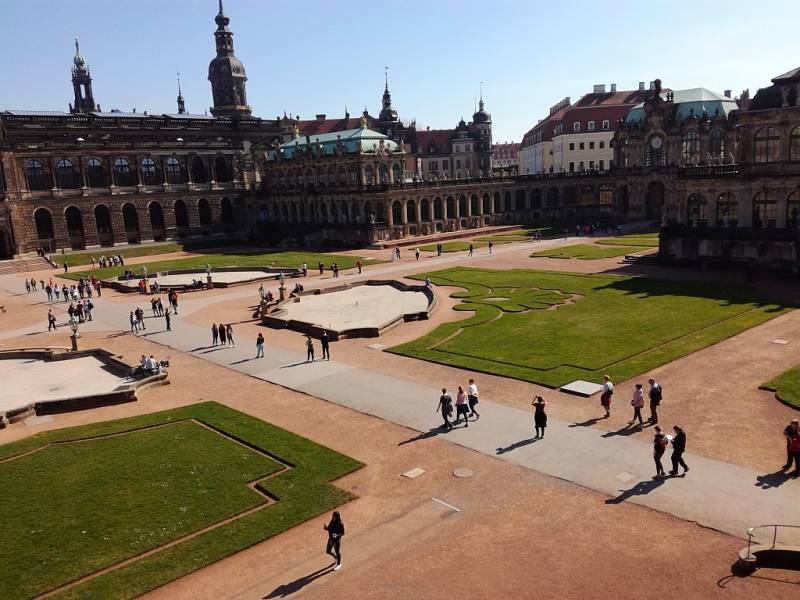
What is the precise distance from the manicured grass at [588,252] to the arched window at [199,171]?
222 ft

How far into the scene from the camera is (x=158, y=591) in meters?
16.7

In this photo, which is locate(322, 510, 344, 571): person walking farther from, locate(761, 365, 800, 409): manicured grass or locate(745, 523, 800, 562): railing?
locate(761, 365, 800, 409): manicured grass

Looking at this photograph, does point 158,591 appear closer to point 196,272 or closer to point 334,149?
point 196,272

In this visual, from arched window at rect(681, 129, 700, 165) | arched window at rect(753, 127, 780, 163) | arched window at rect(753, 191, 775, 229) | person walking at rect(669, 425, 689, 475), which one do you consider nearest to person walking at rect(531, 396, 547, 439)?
person walking at rect(669, 425, 689, 475)

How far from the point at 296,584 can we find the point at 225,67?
424 ft

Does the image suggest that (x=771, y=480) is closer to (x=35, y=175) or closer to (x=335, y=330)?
(x=335, y=330)

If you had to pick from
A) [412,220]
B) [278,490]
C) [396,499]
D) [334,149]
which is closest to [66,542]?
[278,490]

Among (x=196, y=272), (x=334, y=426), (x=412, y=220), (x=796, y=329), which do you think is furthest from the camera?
(x=412, y=220)

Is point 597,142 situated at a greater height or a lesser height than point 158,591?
greater

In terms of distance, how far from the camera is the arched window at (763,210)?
59531 mm

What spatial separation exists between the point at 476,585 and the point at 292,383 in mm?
19502

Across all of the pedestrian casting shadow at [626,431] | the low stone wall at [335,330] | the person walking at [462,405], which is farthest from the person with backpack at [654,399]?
the low stone wall at [335,330]

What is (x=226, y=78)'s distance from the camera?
130 meters

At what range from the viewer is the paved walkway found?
758 inches
